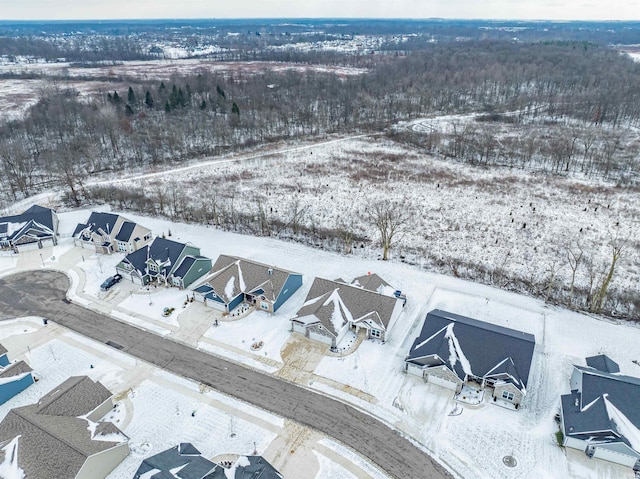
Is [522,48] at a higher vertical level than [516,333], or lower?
higher

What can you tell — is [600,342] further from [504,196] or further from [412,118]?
[412,118]

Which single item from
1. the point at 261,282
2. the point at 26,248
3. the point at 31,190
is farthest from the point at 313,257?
A: the point at 31,190

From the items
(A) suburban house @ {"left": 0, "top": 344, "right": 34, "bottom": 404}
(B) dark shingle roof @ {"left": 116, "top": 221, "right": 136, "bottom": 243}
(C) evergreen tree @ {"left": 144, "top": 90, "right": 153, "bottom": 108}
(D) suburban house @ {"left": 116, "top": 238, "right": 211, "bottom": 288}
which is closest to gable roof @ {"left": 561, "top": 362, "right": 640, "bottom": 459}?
(D) suburban house @ {"left": 116, "top": 238, "right": 211, "bottom": 288}

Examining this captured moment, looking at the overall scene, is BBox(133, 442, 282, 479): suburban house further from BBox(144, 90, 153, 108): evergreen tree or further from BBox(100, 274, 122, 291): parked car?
BBox(144, 90, 153, 108): evergreen tree

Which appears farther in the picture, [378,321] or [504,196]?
[504,196]

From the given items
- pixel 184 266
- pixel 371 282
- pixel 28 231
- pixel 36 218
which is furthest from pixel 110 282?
pixel 371 282

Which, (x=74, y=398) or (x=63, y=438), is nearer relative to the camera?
(x=63, y=438)

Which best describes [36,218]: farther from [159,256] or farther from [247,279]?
[247,279]
